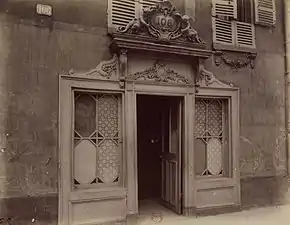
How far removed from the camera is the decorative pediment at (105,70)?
447cm

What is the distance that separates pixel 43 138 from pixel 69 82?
0.83 metres

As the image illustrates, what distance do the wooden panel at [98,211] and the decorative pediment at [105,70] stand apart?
1.79 m

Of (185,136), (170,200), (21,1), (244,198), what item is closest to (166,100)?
(185,136)

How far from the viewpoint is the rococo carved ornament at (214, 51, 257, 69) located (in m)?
5.38

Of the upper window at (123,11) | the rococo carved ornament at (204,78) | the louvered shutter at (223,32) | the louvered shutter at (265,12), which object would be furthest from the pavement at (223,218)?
the louvered shutter at (265,12)

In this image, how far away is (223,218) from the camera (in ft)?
16.8

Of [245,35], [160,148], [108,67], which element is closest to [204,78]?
[245,35]

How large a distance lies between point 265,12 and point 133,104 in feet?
10.2

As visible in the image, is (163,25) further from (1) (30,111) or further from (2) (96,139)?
(1) (30,111)

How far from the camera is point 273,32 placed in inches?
231

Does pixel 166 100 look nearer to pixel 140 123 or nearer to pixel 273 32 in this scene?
pixel 140 123

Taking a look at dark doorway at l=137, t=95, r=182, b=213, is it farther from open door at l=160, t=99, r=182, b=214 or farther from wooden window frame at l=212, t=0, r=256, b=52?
wooden window frame at l=212, t=0, r=256, b=52

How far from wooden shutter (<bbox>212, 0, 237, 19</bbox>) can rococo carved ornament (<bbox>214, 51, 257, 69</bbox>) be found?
68 centimetres

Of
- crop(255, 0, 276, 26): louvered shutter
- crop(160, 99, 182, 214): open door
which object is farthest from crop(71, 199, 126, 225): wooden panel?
crop(255, 0, 276, 26): louvered shutter
